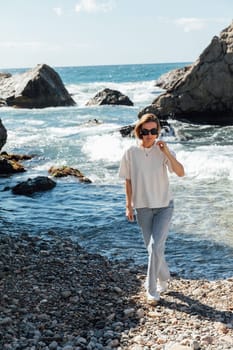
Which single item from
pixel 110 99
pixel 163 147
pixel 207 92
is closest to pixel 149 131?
pixel 163 147

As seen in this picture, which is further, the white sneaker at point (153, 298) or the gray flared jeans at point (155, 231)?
the white sneaker at point (153, 298)

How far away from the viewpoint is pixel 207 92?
2861 cm

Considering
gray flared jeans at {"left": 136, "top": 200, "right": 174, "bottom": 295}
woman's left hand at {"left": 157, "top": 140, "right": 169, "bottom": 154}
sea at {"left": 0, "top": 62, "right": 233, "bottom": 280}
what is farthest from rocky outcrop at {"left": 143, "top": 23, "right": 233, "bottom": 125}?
woman's left hand at {"left": 157, "top": 140, "right": 169, "bottom": 154}

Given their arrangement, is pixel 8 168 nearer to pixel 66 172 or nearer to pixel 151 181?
pixel 66 172

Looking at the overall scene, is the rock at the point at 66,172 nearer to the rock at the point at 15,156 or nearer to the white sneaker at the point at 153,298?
the rock at the point at 15,156

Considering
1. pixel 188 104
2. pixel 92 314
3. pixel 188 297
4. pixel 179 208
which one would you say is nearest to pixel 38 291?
pixel 92 314

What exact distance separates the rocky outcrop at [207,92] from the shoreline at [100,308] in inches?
824

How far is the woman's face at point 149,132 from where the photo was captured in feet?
21.3

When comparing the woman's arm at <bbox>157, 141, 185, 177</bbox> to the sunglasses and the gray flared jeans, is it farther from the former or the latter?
the gray flared jeans

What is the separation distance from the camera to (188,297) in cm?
733

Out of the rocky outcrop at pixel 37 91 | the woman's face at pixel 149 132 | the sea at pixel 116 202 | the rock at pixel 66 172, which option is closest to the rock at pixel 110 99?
the rocky outcrop at pixel 37 91

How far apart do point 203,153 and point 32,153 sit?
23.1 feet

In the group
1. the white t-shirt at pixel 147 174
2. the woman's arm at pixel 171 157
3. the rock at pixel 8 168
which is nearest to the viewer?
the woman's arm at pixel 171 157

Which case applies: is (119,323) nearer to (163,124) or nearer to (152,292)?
(152,292)
